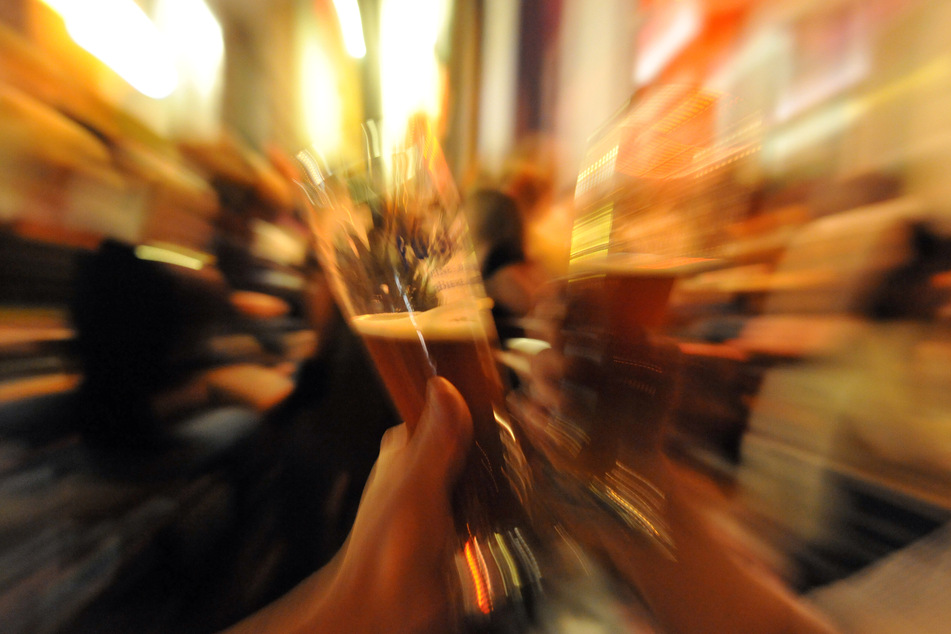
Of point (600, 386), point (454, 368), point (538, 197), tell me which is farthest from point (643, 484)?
point (538, 197)

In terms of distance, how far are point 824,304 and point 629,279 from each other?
0.25 metres

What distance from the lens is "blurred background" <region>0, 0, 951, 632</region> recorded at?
0.25 metres

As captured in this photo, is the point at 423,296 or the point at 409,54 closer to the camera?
the point at 423,296

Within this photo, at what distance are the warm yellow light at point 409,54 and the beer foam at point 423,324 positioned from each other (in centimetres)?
17

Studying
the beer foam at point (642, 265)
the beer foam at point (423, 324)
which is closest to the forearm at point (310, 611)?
the beer foam at point (423, 324)

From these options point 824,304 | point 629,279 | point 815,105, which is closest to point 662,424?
point 629,279

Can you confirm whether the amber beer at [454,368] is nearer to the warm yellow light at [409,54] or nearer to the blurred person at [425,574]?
the blurred person at [425,574]

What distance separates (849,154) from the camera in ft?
1.24

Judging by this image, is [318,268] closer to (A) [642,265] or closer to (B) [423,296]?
(B) [423,296]

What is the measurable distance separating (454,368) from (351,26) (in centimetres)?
28

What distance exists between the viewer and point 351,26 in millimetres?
317

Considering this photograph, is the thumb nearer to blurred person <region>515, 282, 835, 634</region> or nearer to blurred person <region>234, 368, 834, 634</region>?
blurred person <region>234, 368, 834, 634</region>

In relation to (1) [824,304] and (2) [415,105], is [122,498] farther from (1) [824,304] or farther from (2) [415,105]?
(1) [824,304]

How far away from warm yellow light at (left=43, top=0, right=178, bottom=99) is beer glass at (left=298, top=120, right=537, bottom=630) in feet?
0.40
